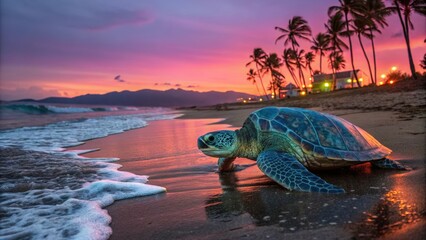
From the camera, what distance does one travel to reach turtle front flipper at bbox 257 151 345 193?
2.46 metres

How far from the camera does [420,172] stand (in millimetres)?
2836

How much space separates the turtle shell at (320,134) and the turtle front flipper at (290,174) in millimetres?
240

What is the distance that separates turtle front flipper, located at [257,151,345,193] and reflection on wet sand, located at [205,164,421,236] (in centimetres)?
7

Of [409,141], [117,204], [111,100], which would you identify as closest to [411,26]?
[409,141]

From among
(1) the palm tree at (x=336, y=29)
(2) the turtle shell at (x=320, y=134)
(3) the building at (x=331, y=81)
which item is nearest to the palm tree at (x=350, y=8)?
(1) the palm tree at (x=336, y=29)

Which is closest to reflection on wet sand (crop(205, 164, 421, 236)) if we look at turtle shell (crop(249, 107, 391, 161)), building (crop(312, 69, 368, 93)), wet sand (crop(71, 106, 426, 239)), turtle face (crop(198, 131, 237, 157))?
wet sand (crop(71, 106, 426, 239))

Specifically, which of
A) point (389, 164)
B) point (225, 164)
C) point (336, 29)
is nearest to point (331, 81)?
point (336, 29)

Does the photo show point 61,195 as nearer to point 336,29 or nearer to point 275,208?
point 275,208

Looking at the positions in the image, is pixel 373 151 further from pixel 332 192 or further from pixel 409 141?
pixel 409 141

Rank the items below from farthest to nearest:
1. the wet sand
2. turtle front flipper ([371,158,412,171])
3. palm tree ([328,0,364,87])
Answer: palm tree ([328,0,364,87]), turtle front flipper ([371,158,412,171]), the wet sand

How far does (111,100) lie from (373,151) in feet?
605

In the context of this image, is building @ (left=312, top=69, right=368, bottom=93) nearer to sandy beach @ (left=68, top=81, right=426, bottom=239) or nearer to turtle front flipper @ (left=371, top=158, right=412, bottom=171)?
turtle front flipper @ (left=371, top=158, right=412, bottom=171)

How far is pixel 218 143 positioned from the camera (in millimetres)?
3215

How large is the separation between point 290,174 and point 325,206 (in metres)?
0.58
